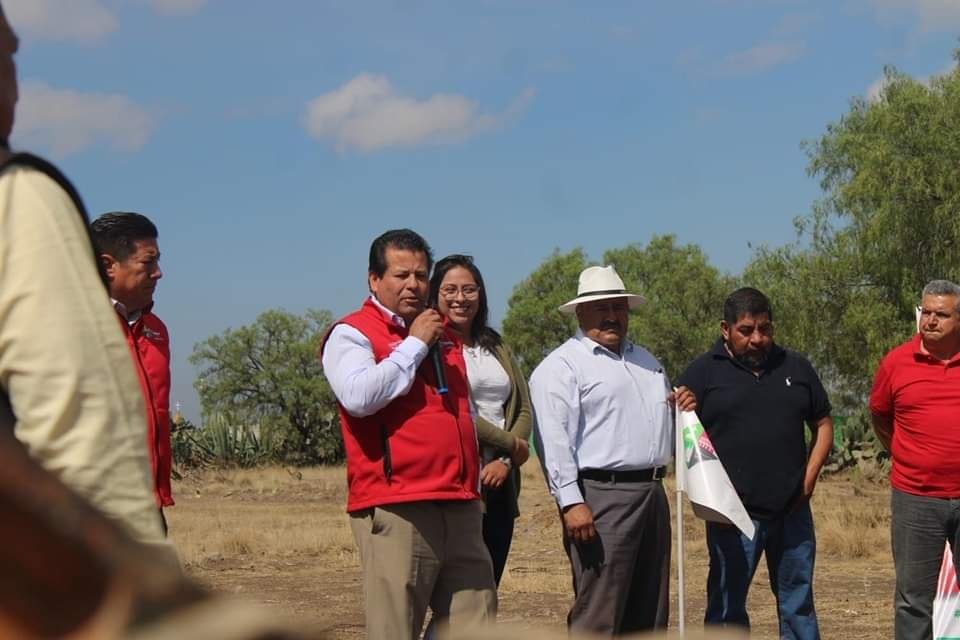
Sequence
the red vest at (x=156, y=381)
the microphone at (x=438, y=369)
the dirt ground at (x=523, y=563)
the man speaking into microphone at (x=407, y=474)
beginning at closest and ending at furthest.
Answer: the red vest at (x=156, y=381) < the man speaking into microphone at (x=407, y=474) < the microphone at (x=438, y=369) < the dirt ground at (x=523, y=563)

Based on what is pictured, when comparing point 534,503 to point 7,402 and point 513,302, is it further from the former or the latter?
point 513,302

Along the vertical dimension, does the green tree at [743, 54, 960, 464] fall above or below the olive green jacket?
above

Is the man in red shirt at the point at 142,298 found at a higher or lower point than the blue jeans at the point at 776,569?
higher

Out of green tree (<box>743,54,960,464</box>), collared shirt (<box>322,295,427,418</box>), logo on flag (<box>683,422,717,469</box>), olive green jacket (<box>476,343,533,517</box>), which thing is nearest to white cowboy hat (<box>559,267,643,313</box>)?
olive green jacket (<box>476,343,533,517</box>)


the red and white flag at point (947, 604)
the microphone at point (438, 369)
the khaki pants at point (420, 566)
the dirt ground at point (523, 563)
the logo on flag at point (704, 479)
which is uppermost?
the microphone at point (438, 369)

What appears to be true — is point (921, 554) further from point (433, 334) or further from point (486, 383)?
point (433, 334)

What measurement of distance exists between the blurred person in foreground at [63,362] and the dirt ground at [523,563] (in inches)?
154

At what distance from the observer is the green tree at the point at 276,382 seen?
123 feet

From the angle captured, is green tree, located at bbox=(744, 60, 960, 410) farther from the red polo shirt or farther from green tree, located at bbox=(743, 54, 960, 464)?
the red polo shirt

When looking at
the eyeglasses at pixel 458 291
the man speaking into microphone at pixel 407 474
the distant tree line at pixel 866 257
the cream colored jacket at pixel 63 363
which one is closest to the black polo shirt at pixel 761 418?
the eyeglasses at pixel 458 291

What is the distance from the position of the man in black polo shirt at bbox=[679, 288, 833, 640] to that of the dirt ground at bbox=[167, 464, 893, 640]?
1.86 metres

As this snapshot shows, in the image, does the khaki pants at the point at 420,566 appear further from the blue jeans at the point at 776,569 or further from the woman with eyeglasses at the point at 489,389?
the blue jeans at the point at 776,569

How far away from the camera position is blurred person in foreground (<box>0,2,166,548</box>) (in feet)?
4.99

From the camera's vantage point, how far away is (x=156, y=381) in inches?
194
